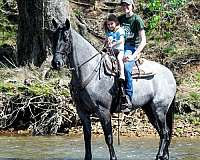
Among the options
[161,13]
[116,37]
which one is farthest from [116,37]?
[161,13]

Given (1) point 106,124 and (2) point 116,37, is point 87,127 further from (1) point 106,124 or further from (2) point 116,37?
(2) point 116,37

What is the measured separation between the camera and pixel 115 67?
10578 millimetres

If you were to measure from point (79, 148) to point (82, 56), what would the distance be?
2.85 meters

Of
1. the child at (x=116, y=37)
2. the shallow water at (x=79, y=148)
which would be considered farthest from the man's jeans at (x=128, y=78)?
the shallow water at (x=79, y=148)

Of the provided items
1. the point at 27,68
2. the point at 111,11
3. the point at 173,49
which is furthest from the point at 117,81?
the point at 111,11

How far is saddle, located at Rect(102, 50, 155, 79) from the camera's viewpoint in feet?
34.7

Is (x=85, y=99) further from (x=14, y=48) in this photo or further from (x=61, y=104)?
(x=14, y=48)

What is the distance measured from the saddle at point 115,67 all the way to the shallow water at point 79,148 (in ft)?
5.12

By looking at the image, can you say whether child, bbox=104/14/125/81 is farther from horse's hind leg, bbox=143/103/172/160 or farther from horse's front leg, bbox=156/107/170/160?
horse's front leg, bbox=156/107/170/160

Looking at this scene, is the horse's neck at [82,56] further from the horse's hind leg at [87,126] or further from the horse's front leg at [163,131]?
the horse's front leg at [163,131]

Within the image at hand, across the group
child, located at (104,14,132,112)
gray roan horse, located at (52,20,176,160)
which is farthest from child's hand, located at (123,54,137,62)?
gray roan horse, located at (52,20,176,160)

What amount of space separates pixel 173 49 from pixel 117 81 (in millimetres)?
8319

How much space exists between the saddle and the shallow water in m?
1.56

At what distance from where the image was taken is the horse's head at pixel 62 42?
10039 millimetres
